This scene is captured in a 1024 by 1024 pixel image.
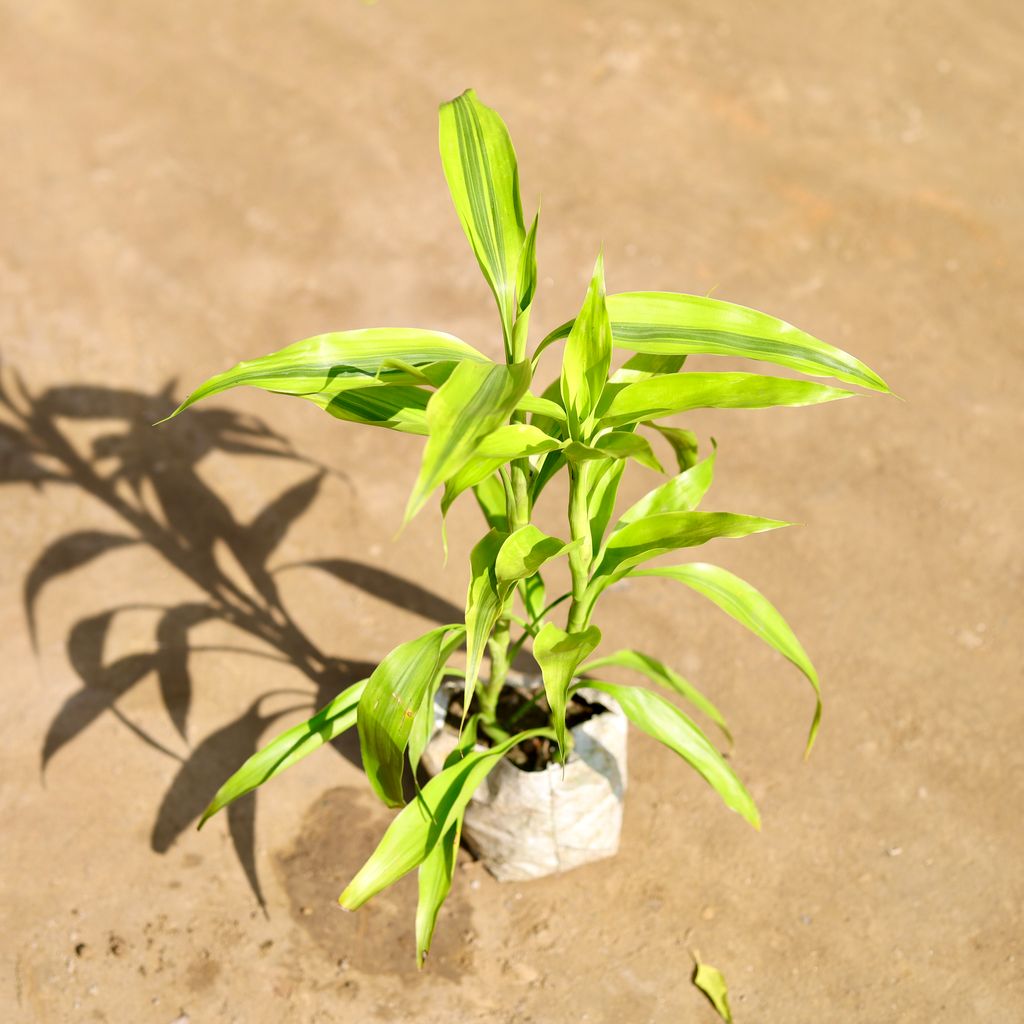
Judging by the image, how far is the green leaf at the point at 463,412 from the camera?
4.85ft

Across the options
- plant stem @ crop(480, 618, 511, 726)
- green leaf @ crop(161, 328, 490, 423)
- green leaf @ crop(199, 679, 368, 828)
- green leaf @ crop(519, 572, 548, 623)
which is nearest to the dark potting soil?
plant stem @ crop(480, 618, 511, 726)

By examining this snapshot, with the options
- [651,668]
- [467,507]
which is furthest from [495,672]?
[467,507]

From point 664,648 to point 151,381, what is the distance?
6.15 ft

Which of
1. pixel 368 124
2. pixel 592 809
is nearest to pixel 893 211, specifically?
pixel 368 124

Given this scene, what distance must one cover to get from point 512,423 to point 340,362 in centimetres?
28

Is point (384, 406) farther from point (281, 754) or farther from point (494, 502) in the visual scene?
point (281, 754)

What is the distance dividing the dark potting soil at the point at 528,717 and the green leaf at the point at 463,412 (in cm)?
102

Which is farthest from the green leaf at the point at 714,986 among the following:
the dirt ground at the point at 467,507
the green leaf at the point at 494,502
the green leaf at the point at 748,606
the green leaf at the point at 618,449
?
the green leaf at the point at 618,449

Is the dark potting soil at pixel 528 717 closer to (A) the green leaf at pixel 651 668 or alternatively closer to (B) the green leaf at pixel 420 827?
(A) the green leaf at pixel 651 668

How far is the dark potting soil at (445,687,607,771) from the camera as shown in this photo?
2.52 meters

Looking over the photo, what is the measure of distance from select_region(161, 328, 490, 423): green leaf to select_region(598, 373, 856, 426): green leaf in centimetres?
24

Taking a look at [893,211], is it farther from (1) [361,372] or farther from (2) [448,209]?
(1) [361,372]

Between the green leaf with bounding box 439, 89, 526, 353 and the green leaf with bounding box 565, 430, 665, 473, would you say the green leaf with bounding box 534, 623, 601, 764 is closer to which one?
the green leaf with bounding box 565, 430, 665, 473

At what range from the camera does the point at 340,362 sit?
Result: 1.87m
